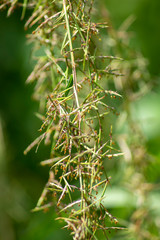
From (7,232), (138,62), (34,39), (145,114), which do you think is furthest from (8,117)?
(34,39)

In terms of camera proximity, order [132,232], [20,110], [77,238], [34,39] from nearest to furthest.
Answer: [77,238] → [34,39] → [132,232] → [20,110]

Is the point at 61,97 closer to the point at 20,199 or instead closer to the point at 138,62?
the point at 138,62

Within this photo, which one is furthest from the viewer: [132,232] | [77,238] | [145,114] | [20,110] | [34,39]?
[20,110]

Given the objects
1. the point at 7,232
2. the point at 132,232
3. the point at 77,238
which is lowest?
the point at 7,232

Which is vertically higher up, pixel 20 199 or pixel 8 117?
pixel 8 117

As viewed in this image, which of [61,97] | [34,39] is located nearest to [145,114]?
[34,39]

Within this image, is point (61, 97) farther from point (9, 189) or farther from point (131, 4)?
point (131, 4)

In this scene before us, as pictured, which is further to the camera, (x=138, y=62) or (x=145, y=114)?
(x=145, y=114)
